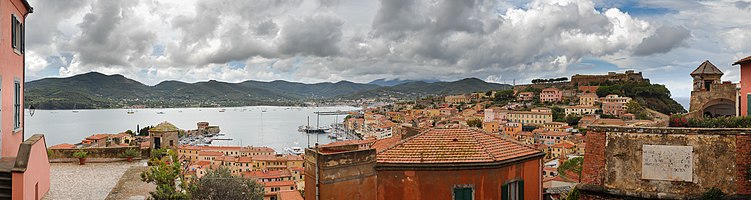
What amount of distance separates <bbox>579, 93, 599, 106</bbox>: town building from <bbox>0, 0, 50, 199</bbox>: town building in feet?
345

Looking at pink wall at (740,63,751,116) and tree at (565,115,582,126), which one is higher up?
pink wall at (740,63,751,116)

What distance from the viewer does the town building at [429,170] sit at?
8.80m

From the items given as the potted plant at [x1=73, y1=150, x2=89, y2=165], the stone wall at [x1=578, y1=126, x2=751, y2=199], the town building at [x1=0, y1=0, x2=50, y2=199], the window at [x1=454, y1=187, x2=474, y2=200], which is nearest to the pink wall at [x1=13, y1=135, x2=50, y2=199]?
the town building at [x1=0, y1=0, x2=50, y2=199]

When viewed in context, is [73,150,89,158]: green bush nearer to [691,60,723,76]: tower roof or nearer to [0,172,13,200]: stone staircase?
[0,172,13,200]: stone staircase

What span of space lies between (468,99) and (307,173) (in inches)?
5776

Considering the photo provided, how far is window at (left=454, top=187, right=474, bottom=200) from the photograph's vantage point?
32.4ft

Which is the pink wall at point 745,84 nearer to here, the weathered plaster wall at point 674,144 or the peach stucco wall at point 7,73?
the weathered plaster wall at point 674,144

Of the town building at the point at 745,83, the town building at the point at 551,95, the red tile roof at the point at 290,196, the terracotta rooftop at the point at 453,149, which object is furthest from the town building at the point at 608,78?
the terracotta rooftop at the point at 453,149

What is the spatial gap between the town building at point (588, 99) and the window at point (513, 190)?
99.3 meters

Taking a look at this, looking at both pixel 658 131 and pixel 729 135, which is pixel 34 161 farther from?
pixel 729 135

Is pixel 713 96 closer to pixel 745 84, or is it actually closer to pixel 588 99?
pixel 745 84

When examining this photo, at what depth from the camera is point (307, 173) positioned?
360 inches

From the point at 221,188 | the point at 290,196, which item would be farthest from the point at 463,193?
the point at 290,196

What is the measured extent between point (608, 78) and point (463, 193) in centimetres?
12053
